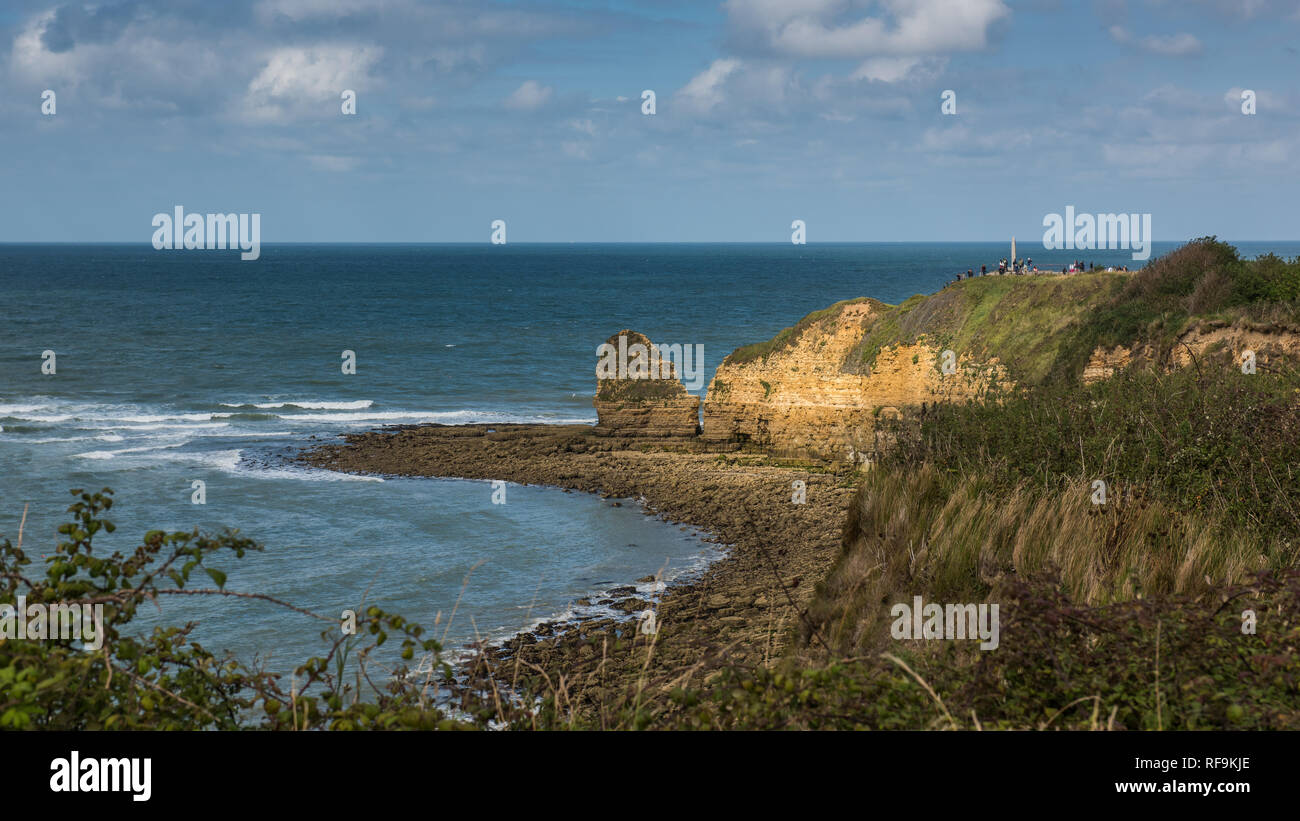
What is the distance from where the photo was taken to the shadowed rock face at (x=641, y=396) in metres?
38.9

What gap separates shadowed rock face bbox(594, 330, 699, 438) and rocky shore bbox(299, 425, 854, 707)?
2.38ft

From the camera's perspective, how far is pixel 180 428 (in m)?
45.2

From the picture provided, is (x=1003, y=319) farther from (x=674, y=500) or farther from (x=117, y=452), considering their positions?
(x=117, y=452)

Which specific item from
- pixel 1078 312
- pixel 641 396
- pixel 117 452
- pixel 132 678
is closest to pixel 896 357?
pixel 1078 312

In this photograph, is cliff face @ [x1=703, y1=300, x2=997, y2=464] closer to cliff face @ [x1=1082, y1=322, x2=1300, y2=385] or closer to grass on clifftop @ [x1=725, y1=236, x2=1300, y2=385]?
grass on clifftop @ [x1=725, y1=236, x2=1300, y2=385]

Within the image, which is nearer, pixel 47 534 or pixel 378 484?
pixel 47 534

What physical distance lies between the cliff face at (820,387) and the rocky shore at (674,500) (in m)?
1.28

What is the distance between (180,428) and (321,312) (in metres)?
65.8

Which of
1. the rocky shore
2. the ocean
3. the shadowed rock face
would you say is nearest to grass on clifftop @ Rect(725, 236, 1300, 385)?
the shadowed rock face

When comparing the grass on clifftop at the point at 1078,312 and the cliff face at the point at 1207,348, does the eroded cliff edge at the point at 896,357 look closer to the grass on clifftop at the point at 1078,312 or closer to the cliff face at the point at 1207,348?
the grass on clifftop at the point at 1078,312

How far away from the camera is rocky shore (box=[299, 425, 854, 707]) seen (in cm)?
1769

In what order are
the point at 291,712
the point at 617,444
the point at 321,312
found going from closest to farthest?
the point at 291,712, the point at 617,444, the point at 321,312

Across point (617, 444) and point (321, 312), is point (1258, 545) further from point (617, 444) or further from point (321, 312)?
point (321, 312)
